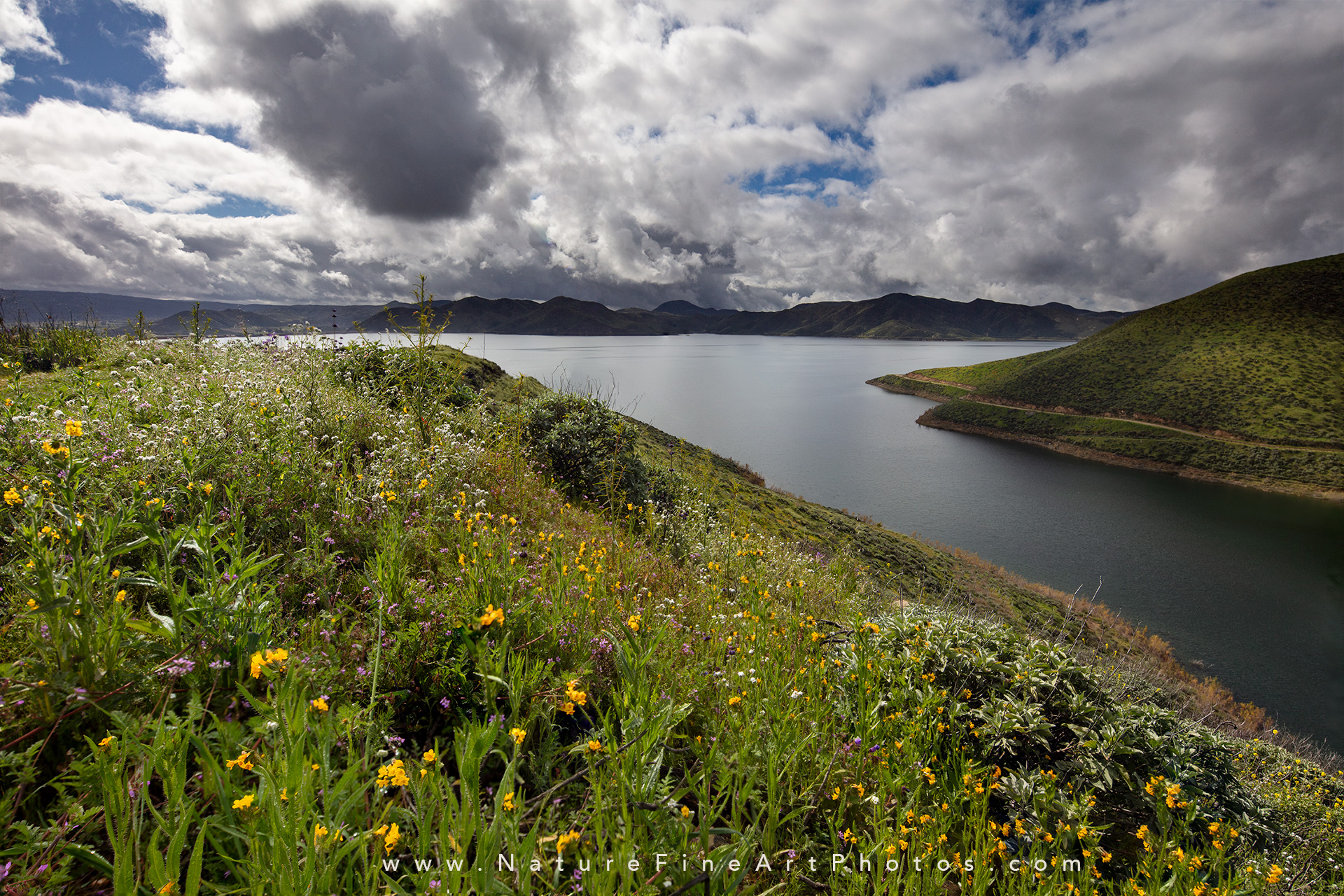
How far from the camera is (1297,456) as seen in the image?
6088 cm

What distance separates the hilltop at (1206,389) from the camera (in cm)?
6397

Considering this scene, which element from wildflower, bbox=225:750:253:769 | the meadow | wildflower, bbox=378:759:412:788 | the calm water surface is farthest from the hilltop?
wildflower, bbox=225:750:253:769

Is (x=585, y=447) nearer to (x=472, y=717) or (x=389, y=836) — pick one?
(x=472, y=717)

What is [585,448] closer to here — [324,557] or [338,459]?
[338,459]

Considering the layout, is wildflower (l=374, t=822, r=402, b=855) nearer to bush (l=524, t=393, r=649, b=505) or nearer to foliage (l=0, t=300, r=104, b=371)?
bush (l=524, t=393, r=649, b=505)

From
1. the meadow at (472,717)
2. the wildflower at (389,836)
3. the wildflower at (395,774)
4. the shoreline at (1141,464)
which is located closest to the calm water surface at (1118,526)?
the shoreline at (1141,464)

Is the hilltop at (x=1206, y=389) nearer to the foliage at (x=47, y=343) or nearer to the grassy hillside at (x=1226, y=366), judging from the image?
the grassy hillside at (x=1226, y=366)

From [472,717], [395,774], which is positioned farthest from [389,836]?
[472,717]

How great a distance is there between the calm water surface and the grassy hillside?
67.8 feet

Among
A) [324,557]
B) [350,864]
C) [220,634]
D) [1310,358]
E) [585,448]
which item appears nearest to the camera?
[350,864]

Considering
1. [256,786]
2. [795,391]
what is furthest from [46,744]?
[795,391]

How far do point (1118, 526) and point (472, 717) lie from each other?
2241 inches

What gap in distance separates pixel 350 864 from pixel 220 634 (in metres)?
1.34

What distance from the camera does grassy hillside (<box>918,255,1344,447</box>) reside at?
69.9m
